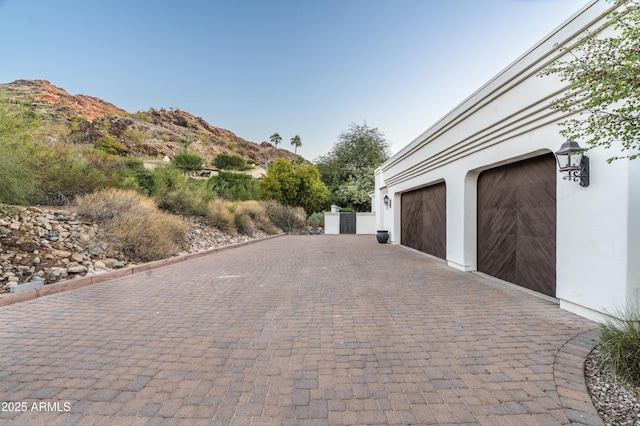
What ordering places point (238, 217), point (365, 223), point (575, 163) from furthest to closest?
point (365, 223) → point (238, 217) → point (575, 163)

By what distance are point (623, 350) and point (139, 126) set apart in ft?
267

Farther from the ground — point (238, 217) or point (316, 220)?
point (238, 217)

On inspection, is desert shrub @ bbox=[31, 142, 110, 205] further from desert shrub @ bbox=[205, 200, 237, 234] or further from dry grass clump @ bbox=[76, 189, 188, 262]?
desert shrub @ bbox=[205, 200, 237, 234]

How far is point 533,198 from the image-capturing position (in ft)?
17.2

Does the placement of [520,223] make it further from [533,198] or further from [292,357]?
[292,357]

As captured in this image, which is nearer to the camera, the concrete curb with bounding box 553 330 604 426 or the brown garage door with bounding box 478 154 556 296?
the concrete curb with bounding box 553 330 604 426

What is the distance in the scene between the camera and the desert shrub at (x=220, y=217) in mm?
13875

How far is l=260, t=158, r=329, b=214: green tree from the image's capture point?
24312mm

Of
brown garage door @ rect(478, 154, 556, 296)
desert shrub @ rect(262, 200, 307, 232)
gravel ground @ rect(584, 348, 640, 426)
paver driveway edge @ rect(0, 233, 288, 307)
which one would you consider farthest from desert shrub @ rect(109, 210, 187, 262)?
desert shrub @ rect(262, 200, 307, 232)

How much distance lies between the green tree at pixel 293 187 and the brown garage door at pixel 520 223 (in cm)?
1878

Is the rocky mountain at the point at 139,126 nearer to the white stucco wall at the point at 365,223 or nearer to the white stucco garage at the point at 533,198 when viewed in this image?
the white stucco wall at the point at 365,223

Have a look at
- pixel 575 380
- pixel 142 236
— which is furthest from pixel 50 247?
pixel 575 380

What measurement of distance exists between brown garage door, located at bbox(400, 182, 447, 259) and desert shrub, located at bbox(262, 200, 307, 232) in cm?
1106

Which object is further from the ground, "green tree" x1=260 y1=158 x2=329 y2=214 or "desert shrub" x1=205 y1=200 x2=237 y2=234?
"green tree" x1=260 y1=158 x2=329 y2=214
